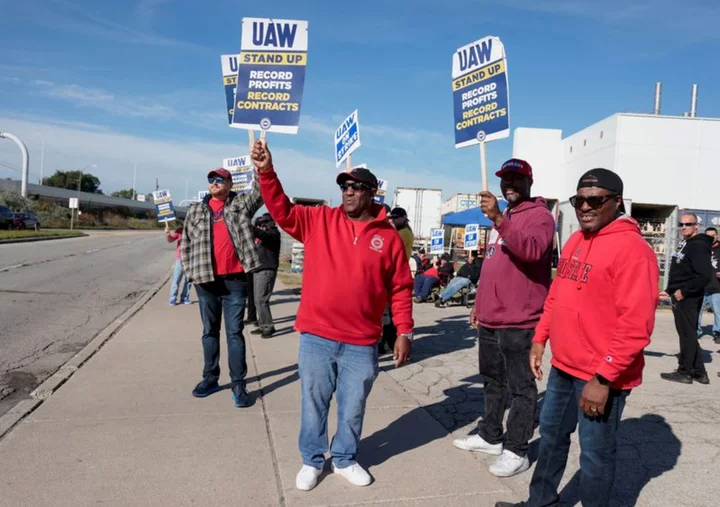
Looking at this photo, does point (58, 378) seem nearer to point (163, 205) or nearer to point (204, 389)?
point (204, 389)

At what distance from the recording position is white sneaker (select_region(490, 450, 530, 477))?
12.9 feet

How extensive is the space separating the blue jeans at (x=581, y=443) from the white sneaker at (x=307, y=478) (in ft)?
4.28

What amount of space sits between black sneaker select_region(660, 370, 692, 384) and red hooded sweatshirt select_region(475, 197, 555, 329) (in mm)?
3908

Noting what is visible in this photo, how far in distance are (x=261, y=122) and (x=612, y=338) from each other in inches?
122

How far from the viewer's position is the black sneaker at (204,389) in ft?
17.9

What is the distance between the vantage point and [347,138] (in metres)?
10.1

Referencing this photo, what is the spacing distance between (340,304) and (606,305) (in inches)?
60.1

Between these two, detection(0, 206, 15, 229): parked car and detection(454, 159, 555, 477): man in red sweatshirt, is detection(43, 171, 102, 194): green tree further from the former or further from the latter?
detection(454, 159, 555, 477): man in red sweatshirt

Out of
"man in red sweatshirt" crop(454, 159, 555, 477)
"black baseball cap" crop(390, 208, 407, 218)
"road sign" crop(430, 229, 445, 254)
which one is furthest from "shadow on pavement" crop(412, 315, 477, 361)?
"road sign" crop(430, 229, 445, 254)

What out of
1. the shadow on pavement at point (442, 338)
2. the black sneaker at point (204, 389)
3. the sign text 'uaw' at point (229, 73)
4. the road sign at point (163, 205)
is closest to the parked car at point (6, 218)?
the road sign at point (163, 205)

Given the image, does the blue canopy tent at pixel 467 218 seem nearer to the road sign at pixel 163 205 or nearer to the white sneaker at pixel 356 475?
the road sign at pixel 163 205

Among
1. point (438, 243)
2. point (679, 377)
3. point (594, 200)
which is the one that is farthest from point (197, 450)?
point (438, 243)

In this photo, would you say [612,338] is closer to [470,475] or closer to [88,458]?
[470,475]

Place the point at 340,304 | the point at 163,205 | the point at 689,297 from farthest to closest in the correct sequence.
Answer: the point at 163,205 → the point at 689,297 → the point at 340,304
